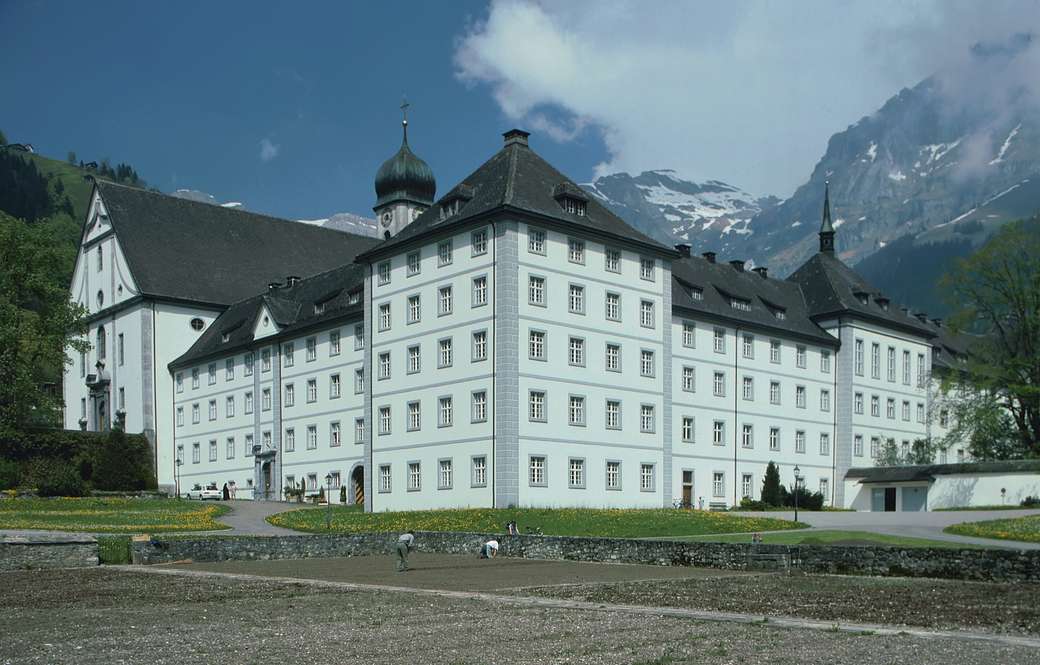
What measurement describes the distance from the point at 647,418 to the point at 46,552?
102 ft

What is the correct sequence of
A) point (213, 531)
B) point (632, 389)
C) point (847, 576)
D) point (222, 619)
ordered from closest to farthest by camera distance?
point (222, 619), point (847, 576), point (213, 531), point (632, 389)

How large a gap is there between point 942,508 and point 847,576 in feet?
132

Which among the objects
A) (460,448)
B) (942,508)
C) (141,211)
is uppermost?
(141,211)

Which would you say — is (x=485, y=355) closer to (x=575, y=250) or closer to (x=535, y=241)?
(x=535, y=241)

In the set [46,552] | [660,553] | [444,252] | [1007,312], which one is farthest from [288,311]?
[660,553]

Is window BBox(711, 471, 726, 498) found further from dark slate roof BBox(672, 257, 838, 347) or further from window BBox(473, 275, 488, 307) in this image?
window BBox(473, 275, 488, 307)

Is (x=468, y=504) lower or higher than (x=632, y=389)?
lower

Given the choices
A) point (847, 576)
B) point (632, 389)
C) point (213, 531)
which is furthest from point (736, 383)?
point (847, 576)

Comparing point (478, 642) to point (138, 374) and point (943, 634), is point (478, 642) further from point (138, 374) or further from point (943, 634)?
point (138, 374)

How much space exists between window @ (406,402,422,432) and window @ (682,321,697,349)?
613 inches

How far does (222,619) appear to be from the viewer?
61.8 ft

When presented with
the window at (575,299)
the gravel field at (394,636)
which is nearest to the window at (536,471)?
the window at (575,299)

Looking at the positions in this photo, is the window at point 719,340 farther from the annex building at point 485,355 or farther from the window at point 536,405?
the window at point 536,405

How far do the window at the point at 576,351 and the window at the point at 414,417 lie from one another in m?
7.68
